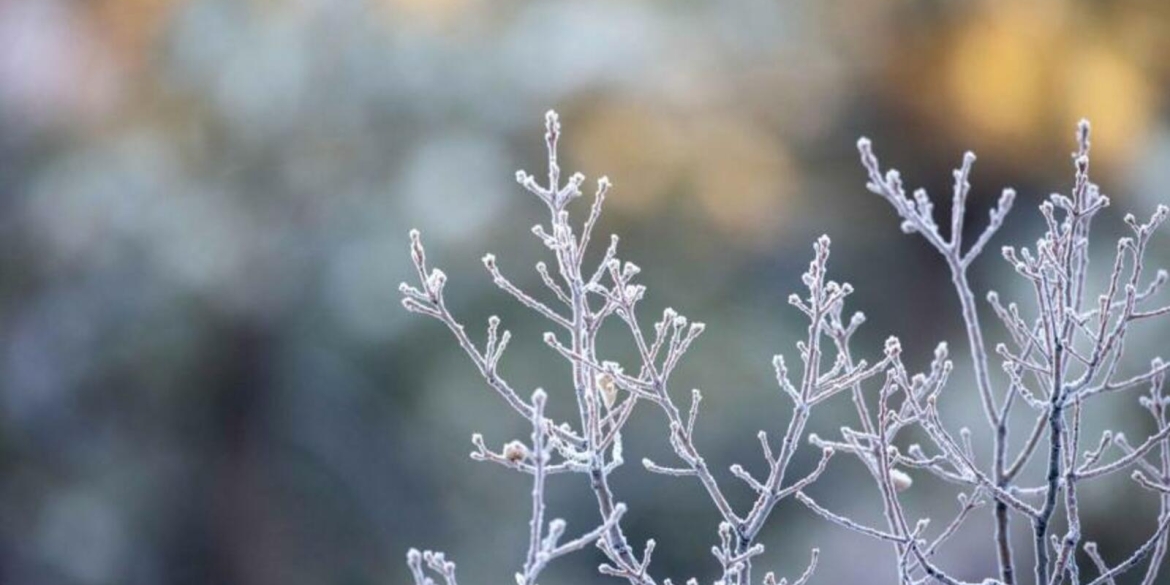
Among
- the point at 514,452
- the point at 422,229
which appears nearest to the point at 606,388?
the point at 514,452

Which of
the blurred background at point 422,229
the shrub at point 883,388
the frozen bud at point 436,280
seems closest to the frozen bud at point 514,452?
the shrub at point 883,388

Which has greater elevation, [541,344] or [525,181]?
[541,344]

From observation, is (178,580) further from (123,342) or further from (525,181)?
(525,181)

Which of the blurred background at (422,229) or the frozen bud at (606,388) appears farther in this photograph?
the blurred background at (422,229)

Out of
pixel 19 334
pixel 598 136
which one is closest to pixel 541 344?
pixel 598 136

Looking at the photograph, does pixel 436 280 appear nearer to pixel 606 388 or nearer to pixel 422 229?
pixel 606 388

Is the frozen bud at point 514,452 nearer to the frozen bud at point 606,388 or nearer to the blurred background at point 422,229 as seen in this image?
the frozen bud at point 606,388

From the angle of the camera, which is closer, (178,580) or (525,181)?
(525,181)

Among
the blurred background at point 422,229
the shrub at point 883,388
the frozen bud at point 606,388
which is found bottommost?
the shrub at point 883,388

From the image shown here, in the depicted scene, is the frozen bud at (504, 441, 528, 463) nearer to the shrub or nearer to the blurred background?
the shrub
